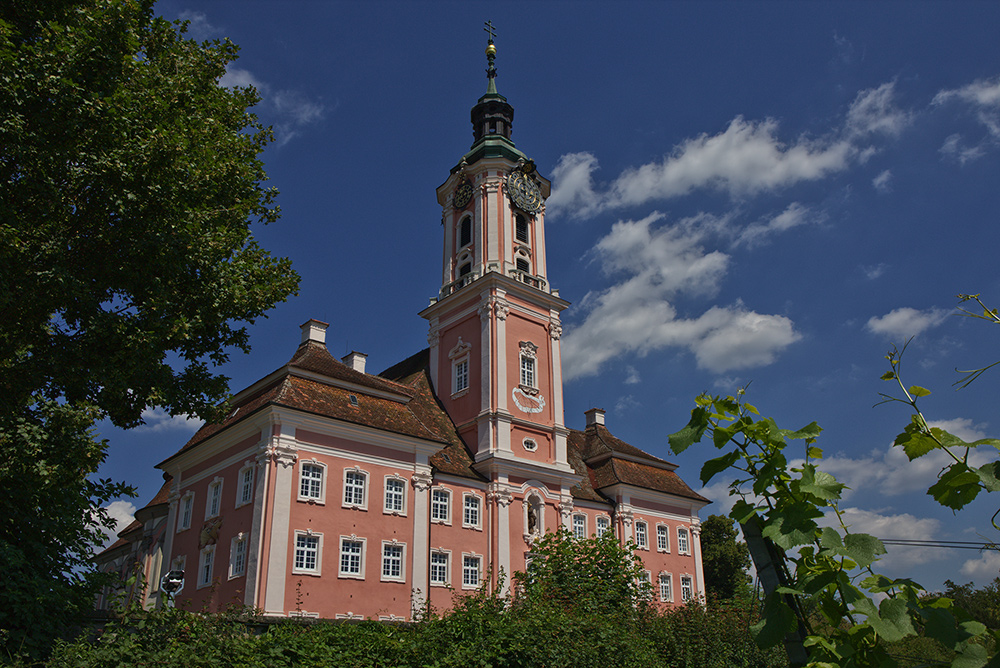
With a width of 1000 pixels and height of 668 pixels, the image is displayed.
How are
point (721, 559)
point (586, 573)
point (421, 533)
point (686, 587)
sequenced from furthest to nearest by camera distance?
point (721, 559) → point (686, 587) → point (421, 533) → point (586, 573)

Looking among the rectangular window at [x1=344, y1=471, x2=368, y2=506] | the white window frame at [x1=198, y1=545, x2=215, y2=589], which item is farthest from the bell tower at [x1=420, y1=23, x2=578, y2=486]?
the white window frame at [x1=198, y1=545, x2=215, y2=589]

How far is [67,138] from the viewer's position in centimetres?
1229

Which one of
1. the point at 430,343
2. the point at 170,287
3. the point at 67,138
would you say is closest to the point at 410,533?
the point at 430,343

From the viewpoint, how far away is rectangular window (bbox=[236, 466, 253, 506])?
93.2 feet

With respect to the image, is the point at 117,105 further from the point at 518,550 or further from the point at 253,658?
the point at 518,550

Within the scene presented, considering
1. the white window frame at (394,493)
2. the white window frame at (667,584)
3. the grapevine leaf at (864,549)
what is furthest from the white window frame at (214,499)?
the grapevine leaf at (864,549)

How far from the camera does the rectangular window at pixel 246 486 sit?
2840 centimetres

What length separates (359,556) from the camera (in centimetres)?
2852

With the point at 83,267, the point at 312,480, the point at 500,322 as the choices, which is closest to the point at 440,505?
the point at 312,480

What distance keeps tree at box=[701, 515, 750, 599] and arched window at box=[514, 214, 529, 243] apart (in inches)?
926

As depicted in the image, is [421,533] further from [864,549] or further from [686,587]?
[864,549]

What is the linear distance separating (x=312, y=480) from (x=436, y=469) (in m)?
6.25

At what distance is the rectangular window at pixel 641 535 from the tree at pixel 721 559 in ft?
32.2

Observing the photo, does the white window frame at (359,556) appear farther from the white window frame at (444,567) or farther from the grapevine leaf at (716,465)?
the grapevine leaf at (716,465)
